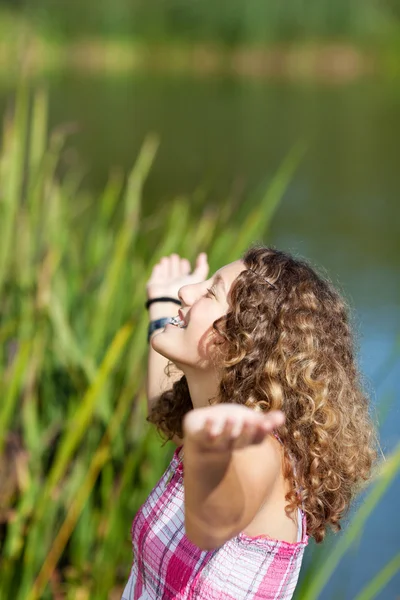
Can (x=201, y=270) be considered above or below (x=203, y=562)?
above

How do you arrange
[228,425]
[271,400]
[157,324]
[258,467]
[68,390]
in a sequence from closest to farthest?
[228,425]
[258,467]
[271,400]
[157,324]
[68,390]

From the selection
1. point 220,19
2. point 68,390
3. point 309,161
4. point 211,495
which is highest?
point 220,19

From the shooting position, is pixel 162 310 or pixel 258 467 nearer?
pixel 258 467

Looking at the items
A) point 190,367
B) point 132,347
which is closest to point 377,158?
point 132,347

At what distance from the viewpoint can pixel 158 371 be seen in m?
1.25

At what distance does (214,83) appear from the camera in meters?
12.2

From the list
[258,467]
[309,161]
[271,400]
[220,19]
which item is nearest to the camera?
[258,467]

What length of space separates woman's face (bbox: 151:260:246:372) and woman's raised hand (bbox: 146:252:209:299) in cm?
26

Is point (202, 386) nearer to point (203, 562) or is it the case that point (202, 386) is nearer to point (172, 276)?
point (203, 562)

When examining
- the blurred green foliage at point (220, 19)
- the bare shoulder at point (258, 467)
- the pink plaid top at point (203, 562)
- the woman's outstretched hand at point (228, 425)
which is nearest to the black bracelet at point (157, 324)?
the pink plaid top at point (203, 562)

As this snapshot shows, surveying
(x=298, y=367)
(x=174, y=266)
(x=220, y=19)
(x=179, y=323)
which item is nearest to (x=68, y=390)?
(x=174, y=266)

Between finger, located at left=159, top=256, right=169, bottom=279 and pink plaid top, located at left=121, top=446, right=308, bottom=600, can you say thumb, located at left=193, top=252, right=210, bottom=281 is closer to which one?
finger, located at left=159, top=256, right=169, bottom=279

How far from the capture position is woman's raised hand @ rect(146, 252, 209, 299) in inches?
49.9

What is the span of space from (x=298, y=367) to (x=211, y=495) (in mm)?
206
